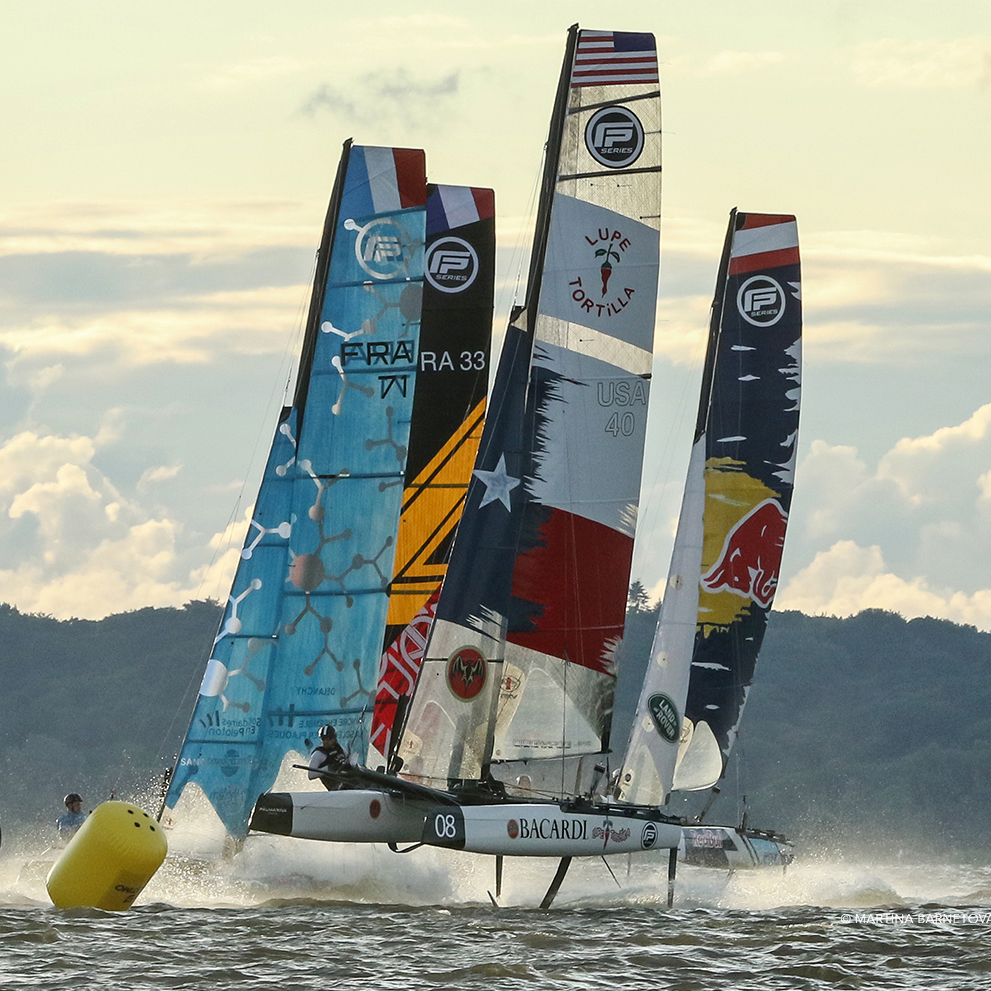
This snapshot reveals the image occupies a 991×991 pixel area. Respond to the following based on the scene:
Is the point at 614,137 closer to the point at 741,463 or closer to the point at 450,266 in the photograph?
the point at 450,266

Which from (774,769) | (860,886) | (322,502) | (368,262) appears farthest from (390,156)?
(774,769)

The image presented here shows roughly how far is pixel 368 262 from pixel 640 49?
444cm

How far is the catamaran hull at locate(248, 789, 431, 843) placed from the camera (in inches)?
715

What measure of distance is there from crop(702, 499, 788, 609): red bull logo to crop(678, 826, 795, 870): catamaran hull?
3.05 m

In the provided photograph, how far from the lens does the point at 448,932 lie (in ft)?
55.0

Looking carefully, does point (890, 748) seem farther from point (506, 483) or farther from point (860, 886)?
point (506, 483)

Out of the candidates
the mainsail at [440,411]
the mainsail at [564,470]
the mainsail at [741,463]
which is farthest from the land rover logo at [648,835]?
the mainsail at [741,463]

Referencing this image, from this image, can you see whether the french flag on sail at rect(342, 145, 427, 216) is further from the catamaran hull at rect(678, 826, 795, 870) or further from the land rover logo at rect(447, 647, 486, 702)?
the catamaran hull at rect(678, 826, 795, 870)

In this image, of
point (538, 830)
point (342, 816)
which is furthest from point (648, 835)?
point (342, 816)

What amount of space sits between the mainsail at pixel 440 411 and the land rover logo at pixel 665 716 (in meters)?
3.15

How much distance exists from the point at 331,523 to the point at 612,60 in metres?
6.20

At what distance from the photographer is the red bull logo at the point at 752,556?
26453 mm

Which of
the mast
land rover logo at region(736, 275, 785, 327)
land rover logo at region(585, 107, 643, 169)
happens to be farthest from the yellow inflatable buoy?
land rover logo at region(736, 275, 785, 327)

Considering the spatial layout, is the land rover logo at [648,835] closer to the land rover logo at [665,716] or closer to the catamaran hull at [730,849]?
the land rover logo at [665,716]
